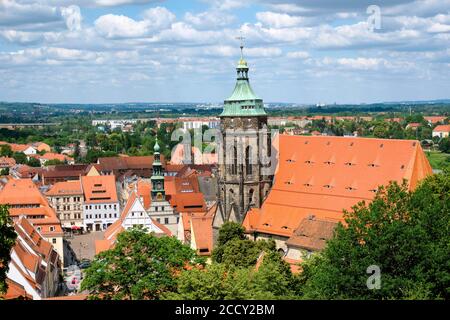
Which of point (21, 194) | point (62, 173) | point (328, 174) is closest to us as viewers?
point (328, 174)

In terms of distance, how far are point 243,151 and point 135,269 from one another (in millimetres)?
26485

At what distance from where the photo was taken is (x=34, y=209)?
257 ft

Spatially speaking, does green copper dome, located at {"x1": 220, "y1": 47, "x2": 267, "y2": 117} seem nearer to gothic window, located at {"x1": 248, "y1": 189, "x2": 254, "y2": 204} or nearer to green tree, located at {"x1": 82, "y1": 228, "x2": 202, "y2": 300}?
gothic window, located at {"x1": 248, "y1": 189, "x2": 254, "y2": 204}

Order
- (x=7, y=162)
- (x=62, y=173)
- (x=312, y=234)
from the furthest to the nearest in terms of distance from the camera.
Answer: (x=7, y=162) < (x=62, y=173) < (x=312, y=234)

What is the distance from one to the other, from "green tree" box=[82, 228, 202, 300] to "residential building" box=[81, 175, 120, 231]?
2768 inches

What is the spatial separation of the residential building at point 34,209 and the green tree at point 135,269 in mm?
38732

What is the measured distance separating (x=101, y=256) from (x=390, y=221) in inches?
543

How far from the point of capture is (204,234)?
6109 centimetres

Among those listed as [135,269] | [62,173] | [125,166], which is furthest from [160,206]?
[125,166]

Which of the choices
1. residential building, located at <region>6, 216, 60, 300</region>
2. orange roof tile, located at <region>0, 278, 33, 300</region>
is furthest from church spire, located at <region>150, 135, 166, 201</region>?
orange roof tile, located at <region>0, 278, 33, 300</region>

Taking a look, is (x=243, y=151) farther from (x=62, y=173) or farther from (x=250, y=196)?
(x=62, y=173)

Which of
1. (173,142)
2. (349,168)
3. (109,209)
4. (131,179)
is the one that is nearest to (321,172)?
(349,168)

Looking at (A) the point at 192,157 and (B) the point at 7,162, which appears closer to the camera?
(A) the point at 192,157

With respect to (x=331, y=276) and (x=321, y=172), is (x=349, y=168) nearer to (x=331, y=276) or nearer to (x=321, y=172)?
(x=321, y=172)
